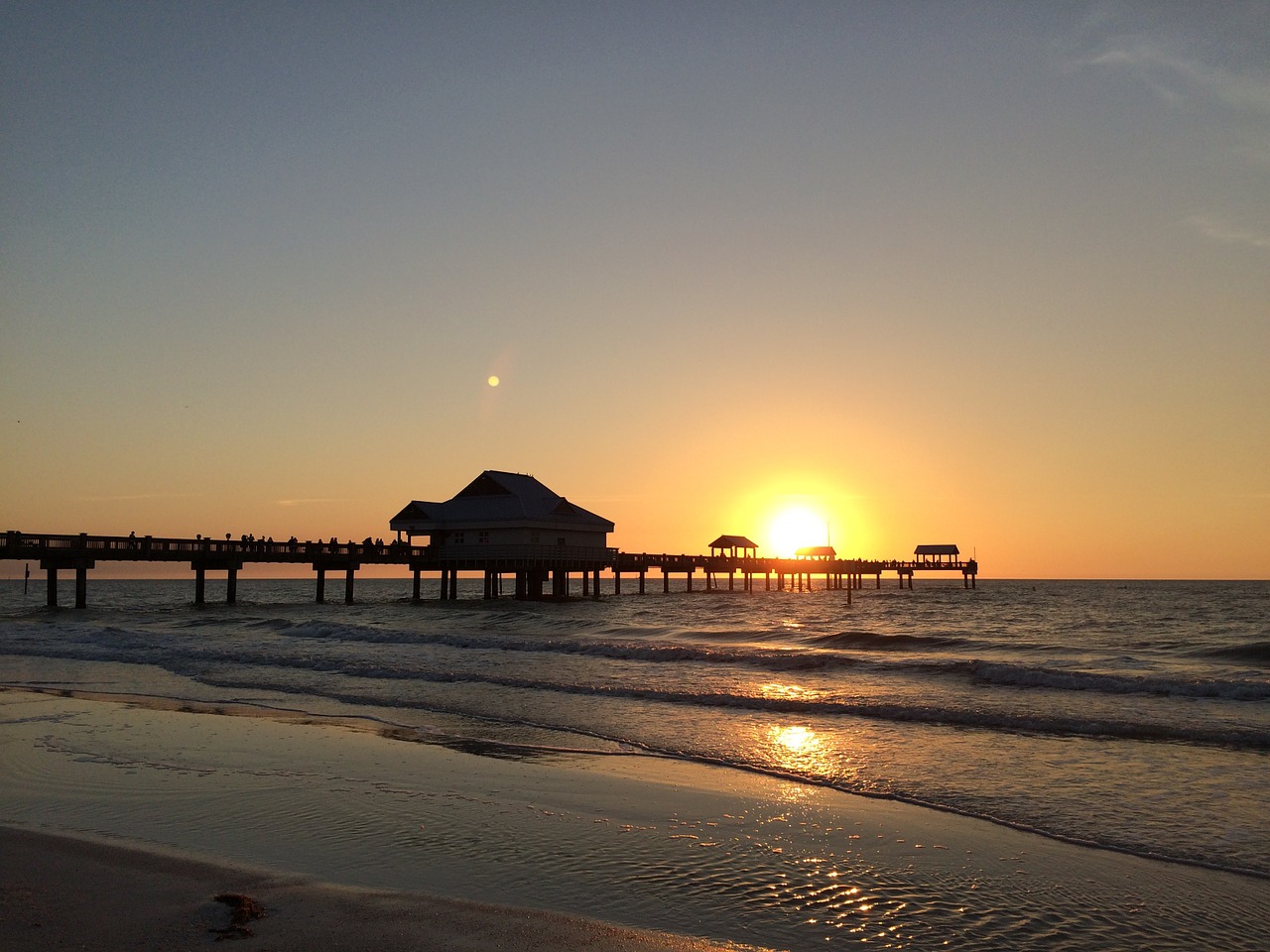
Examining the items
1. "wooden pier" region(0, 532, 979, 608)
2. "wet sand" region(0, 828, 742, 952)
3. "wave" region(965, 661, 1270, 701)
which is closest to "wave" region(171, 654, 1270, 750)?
"wave" region(965, 661, 1270, 701)

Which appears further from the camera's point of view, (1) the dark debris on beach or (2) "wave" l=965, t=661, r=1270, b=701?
(2) "wave" l=965, t=661, r=1270, b=701

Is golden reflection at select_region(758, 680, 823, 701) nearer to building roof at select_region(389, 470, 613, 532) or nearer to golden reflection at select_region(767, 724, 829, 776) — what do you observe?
golden reflection at select_region(767, 724, 829, 776)

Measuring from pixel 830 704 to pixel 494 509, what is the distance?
1779 inches

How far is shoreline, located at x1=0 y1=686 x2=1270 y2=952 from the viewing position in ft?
20.2

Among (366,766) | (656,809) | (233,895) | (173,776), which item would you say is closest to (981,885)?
(656,809)

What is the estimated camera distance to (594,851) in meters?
7.72

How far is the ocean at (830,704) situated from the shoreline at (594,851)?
233 mm

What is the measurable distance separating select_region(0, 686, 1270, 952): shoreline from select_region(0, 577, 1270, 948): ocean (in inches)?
9.2

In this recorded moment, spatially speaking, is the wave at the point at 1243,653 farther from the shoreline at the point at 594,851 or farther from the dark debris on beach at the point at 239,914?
the dark debris on beach at the point at 239,914

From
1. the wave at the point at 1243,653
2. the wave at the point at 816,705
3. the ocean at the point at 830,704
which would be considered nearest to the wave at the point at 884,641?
the ocean at the point at 830,704

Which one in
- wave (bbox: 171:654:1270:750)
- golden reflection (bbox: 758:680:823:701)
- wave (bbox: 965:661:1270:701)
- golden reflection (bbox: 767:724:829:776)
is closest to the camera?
golden reflection (bbox: 767:724:829:776)

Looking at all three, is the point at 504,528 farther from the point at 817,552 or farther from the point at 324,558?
the point at 817,552

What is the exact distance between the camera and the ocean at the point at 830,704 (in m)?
9.45

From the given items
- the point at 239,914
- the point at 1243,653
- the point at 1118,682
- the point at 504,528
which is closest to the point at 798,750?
the point at 239,914
